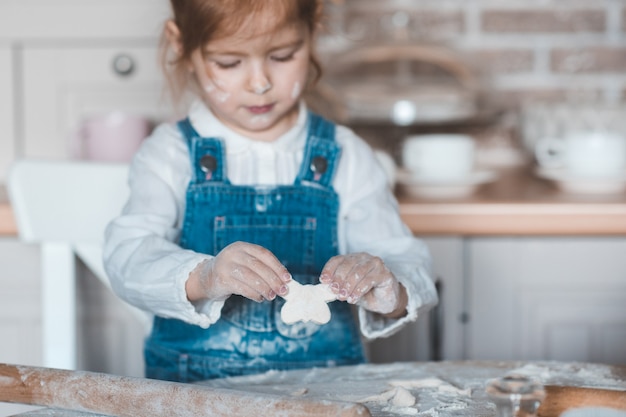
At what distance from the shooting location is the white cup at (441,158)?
1.43 metres

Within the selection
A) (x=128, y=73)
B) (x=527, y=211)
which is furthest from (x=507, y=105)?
(x=128, y=73)

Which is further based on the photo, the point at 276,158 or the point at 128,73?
the point at 128,73

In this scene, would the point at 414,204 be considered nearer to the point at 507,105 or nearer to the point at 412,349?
the point at 412,349

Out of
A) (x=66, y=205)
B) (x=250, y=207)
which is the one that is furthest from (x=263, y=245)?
(x=66, y=205)

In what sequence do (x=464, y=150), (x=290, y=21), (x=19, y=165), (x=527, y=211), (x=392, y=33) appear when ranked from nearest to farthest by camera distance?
(x=290, y=21) → (x=19, y=165) → (x=527, y=211) → (x=464, y=150) → (x=392, y=33)

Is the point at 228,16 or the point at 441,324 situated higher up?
the point at 228,16

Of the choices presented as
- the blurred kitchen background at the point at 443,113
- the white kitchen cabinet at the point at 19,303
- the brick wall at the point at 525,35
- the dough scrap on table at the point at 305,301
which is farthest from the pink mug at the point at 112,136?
the dough scrap on table at the point at 305,301

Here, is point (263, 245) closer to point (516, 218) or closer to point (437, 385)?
point (437, 385)

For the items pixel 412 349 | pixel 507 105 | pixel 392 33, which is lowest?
pixel 412 349

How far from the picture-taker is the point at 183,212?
106 centimetres

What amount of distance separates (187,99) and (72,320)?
0.61 meters

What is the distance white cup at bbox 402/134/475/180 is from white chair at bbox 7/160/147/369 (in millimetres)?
489

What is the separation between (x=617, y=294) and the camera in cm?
140

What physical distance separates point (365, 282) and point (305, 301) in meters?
0.06
